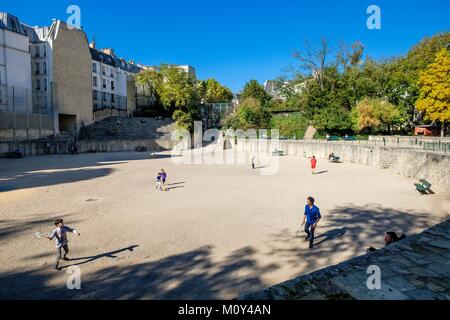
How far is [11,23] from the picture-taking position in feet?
150

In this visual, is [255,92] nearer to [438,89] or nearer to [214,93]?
[214,93]

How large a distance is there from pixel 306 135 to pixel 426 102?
19.1 metres

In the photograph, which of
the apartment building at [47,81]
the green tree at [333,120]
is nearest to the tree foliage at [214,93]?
the apartment building at [47,81]

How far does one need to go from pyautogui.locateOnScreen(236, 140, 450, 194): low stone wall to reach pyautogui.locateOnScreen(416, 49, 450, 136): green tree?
15.3 metres

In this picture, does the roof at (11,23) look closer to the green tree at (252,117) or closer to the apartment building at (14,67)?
the apartment building at (14,67)

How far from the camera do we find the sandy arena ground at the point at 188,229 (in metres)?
7.71

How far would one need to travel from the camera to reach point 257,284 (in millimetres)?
7523

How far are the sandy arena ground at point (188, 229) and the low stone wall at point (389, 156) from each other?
134cm

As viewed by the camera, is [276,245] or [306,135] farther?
[306,135]

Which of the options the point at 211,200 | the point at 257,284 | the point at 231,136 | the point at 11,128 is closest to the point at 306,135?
the point at 231,136

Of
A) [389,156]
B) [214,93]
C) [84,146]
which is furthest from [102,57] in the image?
[389,156]

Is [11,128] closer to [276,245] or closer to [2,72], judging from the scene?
[2,72]

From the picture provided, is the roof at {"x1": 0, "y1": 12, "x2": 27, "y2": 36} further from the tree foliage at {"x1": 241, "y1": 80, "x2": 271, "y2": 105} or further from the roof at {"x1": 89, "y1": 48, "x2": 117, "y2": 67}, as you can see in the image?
the tree foliage at {"x1": 241, "y1": 80, "x2": 271, "y2": 105}

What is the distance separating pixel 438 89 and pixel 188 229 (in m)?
42.3
